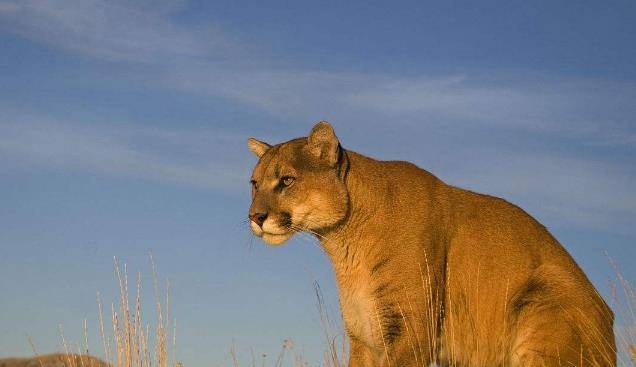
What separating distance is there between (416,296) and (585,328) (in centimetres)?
158

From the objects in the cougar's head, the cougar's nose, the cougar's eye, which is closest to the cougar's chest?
the cougar's head

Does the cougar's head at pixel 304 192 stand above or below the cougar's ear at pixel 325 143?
below

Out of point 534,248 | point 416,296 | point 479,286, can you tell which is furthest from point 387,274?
point 534,248

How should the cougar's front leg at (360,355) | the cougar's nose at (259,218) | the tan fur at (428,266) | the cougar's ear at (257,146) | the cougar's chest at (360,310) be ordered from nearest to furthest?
1. the tan fur at (428,266)
2. the cougar's chest at (360,310)
3. the cougar's nose at (259,218)
4. the cougar's front leg at (360,355)
5. the cougar's ear at (257,146)

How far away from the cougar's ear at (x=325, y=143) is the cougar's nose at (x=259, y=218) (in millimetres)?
826

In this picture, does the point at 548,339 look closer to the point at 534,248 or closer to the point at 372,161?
the point at 534,248

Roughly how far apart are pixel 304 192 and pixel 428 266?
56.7 inches

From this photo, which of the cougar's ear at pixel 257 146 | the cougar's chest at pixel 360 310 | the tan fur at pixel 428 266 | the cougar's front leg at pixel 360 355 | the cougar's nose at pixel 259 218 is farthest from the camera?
the cougar's ear at pixel 257 146

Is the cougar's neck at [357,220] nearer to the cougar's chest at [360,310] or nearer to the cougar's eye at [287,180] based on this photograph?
the cougar's chest at [360,310]

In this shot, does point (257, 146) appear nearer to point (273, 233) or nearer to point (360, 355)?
point (273, 233)

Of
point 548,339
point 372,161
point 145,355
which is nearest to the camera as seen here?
point 548,339

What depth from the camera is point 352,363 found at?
27.5 feet

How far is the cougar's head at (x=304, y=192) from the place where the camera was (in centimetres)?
813

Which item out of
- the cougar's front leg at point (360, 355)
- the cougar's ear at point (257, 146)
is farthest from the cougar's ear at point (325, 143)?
the cougar's front leg at point (360, 355)
